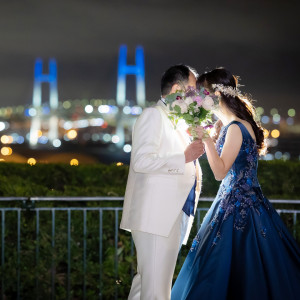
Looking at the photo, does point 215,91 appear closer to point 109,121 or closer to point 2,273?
point 2,273

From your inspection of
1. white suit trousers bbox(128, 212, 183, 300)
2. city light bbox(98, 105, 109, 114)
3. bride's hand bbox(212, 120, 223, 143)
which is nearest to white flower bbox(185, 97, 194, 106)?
white suit trousers bbox(128, 212, 183, 300)

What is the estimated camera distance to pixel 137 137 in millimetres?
3863

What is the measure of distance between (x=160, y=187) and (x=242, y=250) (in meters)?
0.71

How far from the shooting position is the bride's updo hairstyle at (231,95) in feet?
14.0

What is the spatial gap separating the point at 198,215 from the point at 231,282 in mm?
1649

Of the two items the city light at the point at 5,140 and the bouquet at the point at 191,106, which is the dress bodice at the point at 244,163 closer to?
the bouquet at the point at 191,106

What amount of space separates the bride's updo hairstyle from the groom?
0.27 meters

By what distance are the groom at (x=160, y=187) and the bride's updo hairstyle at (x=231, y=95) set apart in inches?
10.7

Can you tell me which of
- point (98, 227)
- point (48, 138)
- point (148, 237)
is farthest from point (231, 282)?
point (48, 138)

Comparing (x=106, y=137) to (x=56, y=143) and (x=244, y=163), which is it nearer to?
(x=56, y=143)

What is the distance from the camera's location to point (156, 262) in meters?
3.88

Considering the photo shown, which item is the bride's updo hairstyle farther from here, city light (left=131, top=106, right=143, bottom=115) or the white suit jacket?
city light (left=131, top=106, right=143, bottom=115)

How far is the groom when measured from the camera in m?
3.85

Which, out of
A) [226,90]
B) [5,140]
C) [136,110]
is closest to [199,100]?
[226,90]
